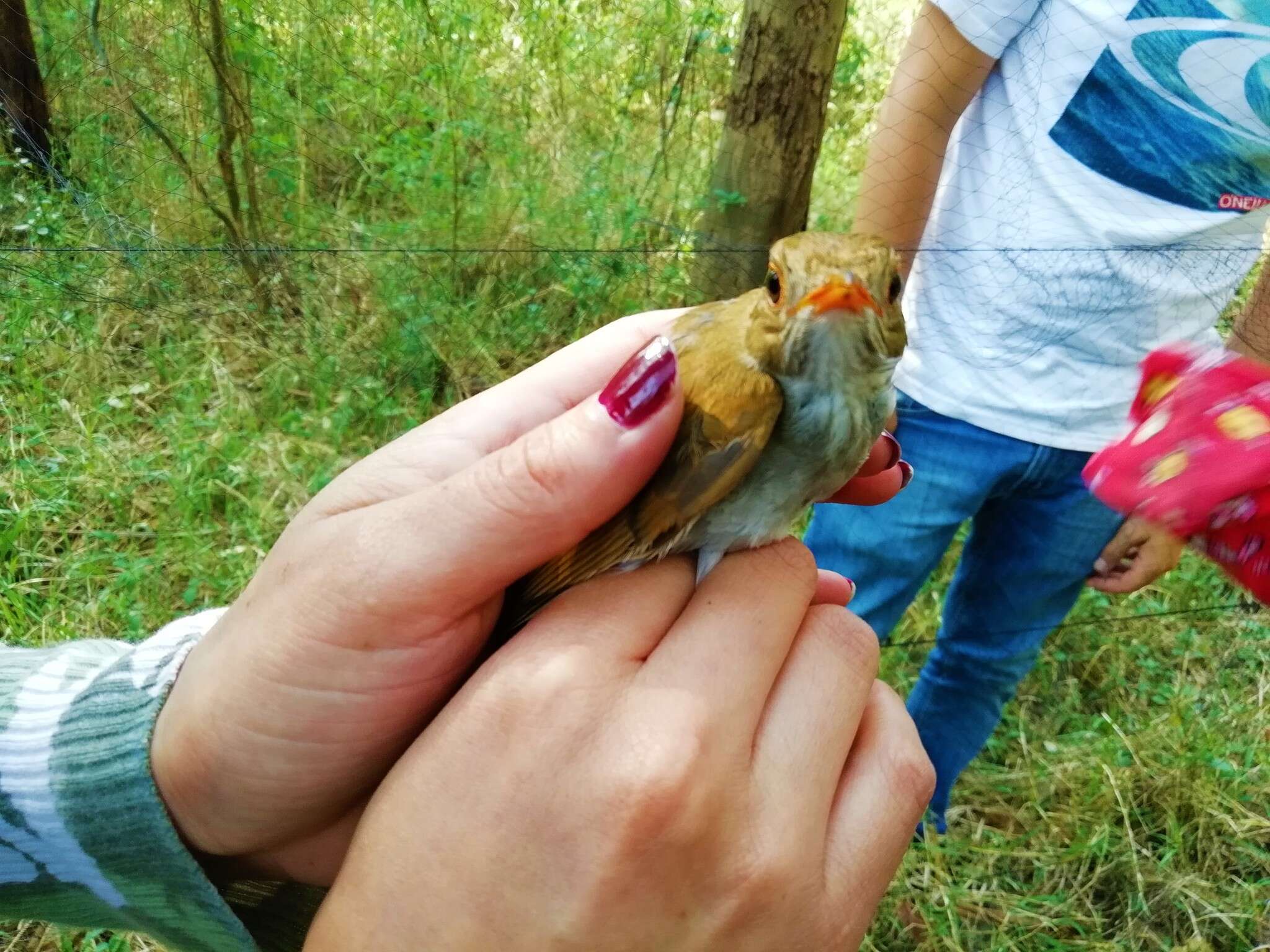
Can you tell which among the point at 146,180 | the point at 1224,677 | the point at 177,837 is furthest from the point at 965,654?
the point at 146,180

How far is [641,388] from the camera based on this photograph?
4.34 feet

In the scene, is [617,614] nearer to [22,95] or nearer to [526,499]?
[526,499]

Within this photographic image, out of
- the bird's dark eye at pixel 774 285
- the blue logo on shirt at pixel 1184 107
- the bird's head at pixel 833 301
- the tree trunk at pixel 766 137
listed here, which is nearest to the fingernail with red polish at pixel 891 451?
the bird's head at pixel 833 301

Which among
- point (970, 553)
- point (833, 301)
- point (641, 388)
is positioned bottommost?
point (970, 553)

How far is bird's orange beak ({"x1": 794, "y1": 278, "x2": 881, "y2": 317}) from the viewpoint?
1.41 metres

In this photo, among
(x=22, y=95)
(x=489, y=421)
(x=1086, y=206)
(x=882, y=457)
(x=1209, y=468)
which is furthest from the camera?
(x=22, y=95)

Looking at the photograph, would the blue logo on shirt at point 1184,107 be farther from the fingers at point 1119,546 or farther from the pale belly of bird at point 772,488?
the pale belly of bird at point 772,488

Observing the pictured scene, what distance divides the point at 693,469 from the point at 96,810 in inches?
43.0

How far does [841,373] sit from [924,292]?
119 cm

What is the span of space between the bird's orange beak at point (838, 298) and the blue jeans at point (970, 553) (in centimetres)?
115

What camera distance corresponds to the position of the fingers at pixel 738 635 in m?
1.25

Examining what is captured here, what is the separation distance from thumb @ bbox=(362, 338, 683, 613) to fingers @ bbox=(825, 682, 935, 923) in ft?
1.83

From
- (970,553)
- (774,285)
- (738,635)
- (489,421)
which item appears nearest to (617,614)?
(738,635)

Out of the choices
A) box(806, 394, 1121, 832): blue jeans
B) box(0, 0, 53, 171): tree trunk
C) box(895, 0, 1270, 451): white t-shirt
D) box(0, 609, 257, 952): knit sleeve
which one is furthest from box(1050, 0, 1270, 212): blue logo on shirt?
box(0, 0, 53, 171): tree trunk
